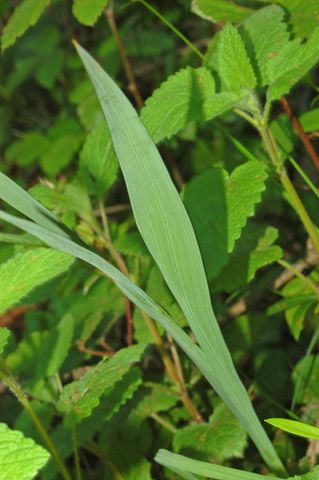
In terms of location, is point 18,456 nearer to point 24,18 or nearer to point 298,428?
point 298,428

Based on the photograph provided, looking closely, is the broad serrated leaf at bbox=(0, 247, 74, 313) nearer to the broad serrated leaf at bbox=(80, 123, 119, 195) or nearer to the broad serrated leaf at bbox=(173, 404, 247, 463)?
the broad serrated leaf at bbox=(80, 123, 119, 195)

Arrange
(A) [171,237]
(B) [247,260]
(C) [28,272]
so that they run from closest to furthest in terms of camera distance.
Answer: (A) [171,237]
(C) [28,272]
(B) [247,260]

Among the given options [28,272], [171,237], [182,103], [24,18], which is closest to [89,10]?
[24,18]

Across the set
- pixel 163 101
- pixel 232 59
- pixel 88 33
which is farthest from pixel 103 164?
pixel 88 33

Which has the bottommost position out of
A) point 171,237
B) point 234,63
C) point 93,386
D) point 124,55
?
point 93,386

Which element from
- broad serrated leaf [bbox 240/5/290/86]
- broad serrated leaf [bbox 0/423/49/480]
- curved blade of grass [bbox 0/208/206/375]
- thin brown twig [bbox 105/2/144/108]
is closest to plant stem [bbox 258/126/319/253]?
broad serrated leaf [bbox 240/5/290/86]

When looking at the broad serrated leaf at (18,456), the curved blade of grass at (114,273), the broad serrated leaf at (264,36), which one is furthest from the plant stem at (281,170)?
the broad serrated leaf at (18,456)

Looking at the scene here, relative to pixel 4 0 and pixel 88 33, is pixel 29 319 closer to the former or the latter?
pixel 4 0
